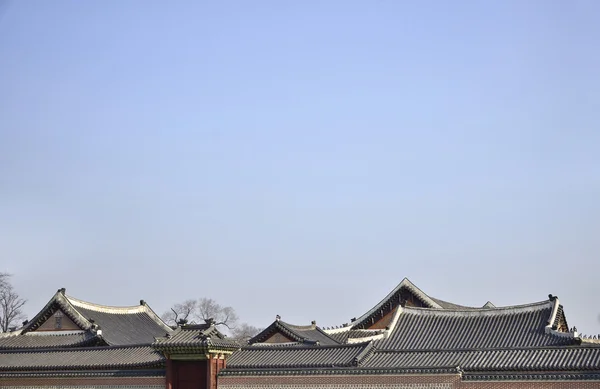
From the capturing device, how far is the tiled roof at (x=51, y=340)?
1825 inches

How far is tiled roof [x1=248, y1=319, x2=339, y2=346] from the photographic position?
155ft

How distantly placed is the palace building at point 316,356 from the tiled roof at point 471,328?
0.06 metres

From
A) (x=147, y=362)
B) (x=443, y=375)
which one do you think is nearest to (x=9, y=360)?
Answer: (x=147, y=362)

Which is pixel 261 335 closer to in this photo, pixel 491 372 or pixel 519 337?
pixel 519 337

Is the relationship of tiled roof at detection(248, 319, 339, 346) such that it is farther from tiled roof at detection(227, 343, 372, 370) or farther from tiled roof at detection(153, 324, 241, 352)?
tiled roof at detection(153, 324, 241, 352)

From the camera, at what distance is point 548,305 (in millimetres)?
42312

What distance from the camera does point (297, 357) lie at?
3138cm

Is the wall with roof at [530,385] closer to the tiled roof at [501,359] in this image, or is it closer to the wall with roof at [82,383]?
the tiled roof at [501,359]

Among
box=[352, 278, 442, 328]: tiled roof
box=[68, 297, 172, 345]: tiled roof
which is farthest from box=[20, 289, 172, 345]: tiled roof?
box=[352, 278, 442, 328]: tiled roof

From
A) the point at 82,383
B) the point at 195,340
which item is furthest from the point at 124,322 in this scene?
the point at 195,340

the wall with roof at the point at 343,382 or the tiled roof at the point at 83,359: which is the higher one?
the tiled roof at the point at 83,359

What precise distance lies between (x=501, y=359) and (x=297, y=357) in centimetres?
809

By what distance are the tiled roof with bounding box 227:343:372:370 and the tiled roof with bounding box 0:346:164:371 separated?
3.46m

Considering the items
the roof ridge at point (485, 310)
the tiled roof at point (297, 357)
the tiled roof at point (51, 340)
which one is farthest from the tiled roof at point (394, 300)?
the tiled roof at point (297, 357)
